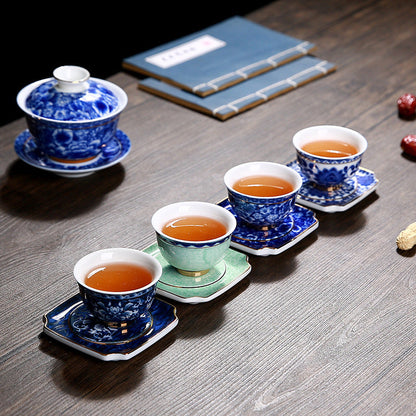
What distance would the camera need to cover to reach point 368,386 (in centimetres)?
92

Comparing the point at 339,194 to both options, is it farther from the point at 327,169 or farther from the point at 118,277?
the point at 118,277

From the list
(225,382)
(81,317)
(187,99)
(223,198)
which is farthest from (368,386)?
(187,99)

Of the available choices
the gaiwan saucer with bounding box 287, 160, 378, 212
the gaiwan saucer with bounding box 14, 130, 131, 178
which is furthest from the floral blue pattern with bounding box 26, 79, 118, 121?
the gaiwan saucer with bounding box 287, 160, 378, 212

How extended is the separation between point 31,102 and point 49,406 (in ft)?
2.17

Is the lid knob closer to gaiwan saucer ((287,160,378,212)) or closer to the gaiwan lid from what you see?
the gaiwan lid

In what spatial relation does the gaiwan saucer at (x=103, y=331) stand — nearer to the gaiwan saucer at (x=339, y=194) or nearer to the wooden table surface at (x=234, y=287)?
the wooden table surface at (x=234, y=287)

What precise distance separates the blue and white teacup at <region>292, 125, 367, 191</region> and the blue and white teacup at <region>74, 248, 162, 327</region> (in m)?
0.43

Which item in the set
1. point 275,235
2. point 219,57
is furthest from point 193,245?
Result: point 219,57

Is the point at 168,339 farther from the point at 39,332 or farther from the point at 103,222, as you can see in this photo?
the point at 103,222

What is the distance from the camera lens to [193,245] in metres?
1.02

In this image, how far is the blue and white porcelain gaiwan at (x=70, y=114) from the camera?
131 centimetres

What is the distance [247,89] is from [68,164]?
553 mm

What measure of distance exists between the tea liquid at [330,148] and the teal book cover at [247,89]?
1.12ft

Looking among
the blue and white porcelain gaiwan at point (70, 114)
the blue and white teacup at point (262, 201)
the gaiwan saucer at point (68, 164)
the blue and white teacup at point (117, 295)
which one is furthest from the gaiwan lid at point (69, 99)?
the blue and white teacup at point (117, 295)
